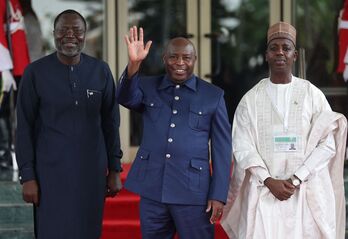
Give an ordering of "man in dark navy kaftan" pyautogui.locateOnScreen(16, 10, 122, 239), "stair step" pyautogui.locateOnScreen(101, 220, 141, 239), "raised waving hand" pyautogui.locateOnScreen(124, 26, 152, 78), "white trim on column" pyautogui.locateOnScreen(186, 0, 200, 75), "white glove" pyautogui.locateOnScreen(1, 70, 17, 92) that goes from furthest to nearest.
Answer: "white trim on column" pyautogui.locateOnScreen(186, 0, 200, 75), "white glove" pyautogui.locateOnScreen(1, 70, 17, 92), "stair step" pyautogui.locateOnScreen(101, 220, 141, 239), "man in dark navy kaftan" pyautogui.locateOnScreen(16, 10, 122, 239), "raised waving hand" pyautogui.locateOnScreen(124, 26, 152, 78)

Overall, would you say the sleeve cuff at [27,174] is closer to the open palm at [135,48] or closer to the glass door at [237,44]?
the open palm at [135,48]

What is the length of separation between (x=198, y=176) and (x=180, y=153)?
0.50 feet

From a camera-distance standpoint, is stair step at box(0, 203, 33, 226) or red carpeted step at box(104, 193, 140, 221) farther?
red carpeted step at box(104, 193, 140, 221)

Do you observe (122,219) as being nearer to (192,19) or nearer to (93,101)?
(93,101)

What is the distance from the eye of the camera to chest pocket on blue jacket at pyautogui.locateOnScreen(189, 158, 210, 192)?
3.94 metres

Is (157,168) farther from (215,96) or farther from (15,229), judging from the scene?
(15,229)

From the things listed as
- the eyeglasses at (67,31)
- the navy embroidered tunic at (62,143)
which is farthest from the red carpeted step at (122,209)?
the eyeglasses at (67,31)

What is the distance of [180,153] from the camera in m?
3.95

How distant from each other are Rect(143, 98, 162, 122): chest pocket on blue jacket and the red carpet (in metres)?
1.75

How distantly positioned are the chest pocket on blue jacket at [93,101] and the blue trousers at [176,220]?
52 centimetres

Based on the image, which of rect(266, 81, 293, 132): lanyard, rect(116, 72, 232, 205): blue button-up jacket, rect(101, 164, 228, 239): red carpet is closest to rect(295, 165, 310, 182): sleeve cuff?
rect(266, 81, 293, 132): lanyard

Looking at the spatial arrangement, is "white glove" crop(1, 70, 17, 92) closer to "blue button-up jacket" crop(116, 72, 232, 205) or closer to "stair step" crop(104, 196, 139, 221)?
Answer: "stair step" crop(104, 196, 139, 221)

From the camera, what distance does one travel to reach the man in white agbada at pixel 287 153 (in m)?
4.02

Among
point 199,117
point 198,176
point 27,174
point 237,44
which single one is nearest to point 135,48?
point 199,117
